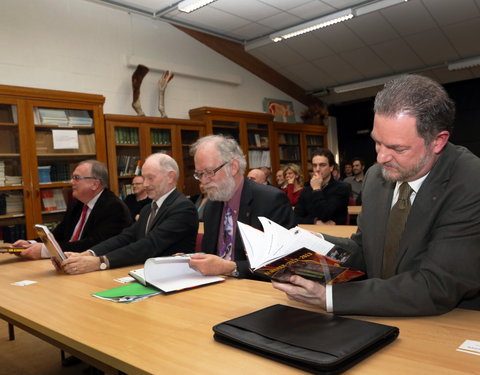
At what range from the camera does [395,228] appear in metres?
1.46

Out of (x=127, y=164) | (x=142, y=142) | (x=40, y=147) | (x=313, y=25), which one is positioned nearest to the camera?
(x=40, y=147)

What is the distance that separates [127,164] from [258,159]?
2.63 meters

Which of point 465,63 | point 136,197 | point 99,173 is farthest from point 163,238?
point 465,63

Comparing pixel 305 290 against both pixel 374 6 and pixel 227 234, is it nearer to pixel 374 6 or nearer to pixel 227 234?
pixel 227 234

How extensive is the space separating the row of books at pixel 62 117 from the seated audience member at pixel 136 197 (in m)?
0.91

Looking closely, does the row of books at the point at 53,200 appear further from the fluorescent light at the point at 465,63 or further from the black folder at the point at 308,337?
the fluorescent light at the point at 465,63

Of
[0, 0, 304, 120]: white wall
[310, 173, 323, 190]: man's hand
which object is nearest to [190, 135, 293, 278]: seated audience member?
[310, 173, 323, 190]: man's hand

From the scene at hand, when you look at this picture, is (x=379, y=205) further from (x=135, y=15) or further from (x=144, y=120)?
(x=135, y=15)

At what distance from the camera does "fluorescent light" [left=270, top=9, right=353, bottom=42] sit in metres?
6.15

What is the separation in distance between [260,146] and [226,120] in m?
0.96

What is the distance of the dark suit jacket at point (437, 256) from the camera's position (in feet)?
3.90

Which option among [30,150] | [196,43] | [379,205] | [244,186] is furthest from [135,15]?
[379,205]

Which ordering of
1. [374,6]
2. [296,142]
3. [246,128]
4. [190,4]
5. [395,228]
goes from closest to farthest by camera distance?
[395,228]
[190,4]
[374,6]
[246,128]
[296,142]

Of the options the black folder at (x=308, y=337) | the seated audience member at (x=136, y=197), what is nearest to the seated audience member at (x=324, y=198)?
the seated audience member at (x=136, y=197)
